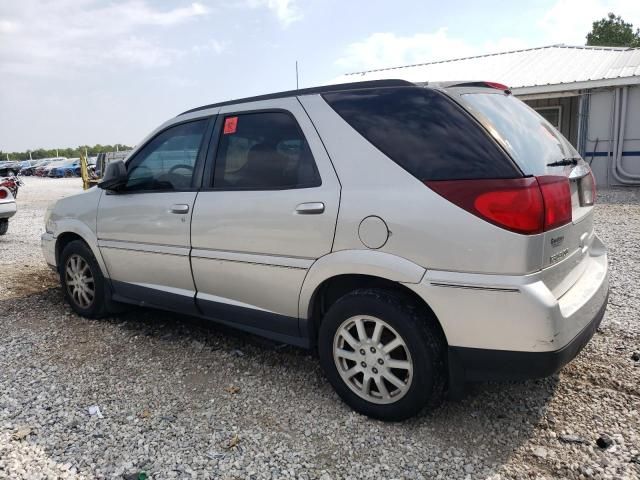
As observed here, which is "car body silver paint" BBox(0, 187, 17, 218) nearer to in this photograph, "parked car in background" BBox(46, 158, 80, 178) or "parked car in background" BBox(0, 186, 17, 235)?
"parked car in background" BBox(0, 186, 17, 235)

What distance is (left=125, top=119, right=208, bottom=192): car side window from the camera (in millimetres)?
3832

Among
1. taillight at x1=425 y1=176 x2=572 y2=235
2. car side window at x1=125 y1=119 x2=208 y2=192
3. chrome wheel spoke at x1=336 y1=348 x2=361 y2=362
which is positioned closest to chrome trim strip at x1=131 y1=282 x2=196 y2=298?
car side window at x1=125 y1=119 x2=208 y2=192

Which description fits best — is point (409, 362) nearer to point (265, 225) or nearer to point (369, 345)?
point (369, 345)

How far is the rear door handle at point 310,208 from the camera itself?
293 centimetres

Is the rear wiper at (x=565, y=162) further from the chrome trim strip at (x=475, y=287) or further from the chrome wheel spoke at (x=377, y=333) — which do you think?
the chrome wheel spoke at (x=377, y=333)

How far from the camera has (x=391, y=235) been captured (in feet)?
8.74

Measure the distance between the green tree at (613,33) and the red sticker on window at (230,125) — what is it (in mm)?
47395

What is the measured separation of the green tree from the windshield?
1847 inches

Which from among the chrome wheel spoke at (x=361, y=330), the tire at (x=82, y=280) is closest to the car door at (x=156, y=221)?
the tire at (x=82, y=280)

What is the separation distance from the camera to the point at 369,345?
9.32ft

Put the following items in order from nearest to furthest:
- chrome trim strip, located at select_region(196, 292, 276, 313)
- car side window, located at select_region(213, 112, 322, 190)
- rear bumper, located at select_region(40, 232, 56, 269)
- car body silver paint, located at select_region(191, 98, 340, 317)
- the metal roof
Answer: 1. car body silver paint, located at select_region(191, 98, 340, 317)
2. car side window, located at select_region(213, 112, 322, 190)
3. chrome trim strip, located at select_region(196, 292, 276, 313)
4. rear bumper, located at select_region(40, 232, 56, 269)
5. the metal roof

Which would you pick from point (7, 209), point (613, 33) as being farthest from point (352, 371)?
point (613, 33)

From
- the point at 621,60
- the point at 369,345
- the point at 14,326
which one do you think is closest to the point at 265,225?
the point at 369,345

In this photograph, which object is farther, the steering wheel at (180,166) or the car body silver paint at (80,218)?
the car body silver paint at (80,218)
